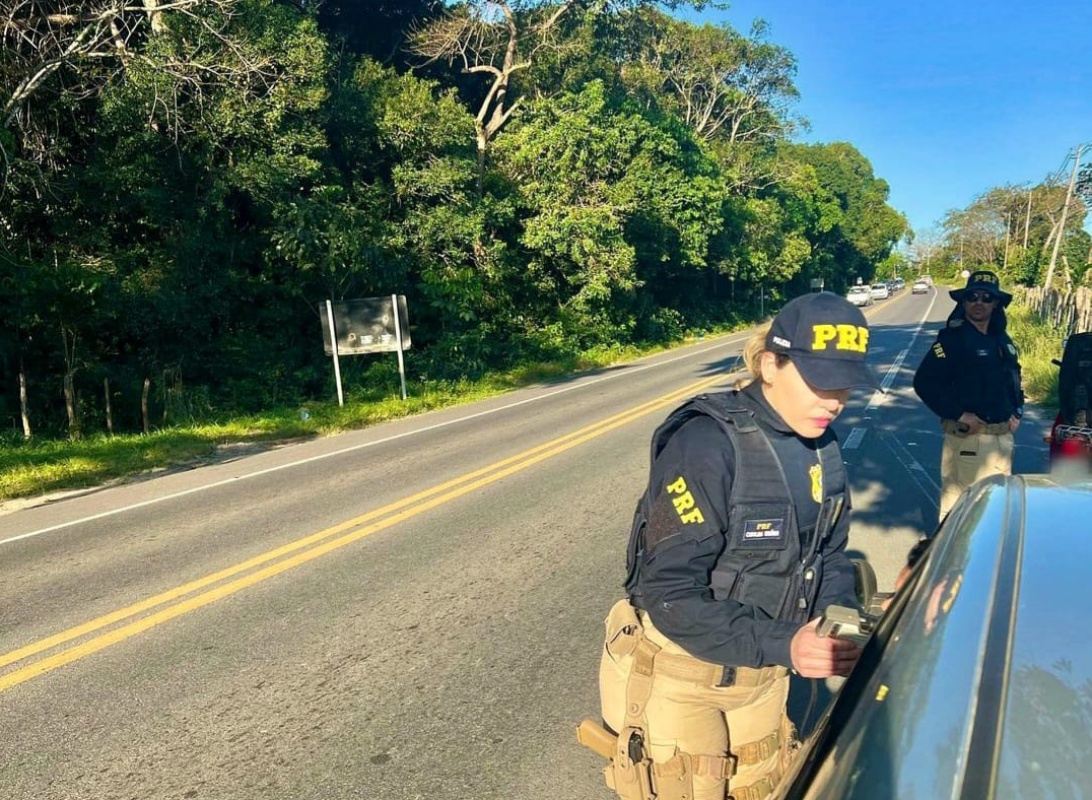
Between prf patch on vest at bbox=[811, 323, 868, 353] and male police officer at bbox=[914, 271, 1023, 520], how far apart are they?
2966 millimetres

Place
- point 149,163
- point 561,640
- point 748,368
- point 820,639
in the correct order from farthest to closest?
point 149,163 → point 561,640 → point 748,368 → point 820,639

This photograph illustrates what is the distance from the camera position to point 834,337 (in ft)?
5.73

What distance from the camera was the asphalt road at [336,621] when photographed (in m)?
3.06

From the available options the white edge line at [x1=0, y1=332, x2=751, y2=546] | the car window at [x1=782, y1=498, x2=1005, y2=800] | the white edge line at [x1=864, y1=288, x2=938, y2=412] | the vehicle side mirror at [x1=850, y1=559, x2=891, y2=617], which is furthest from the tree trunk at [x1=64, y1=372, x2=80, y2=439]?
the car window at [x1=782, y1=498, x2=1005, y2=800]

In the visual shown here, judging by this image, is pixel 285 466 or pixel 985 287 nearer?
pixel 985 287

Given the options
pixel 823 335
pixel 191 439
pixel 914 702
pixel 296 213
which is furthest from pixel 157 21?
pixel 914 702

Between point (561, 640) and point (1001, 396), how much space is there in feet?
9.31

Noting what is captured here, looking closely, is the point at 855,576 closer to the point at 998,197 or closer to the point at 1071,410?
the point at 1071,410

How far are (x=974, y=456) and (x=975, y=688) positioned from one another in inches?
151

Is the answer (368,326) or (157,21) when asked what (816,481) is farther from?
(157,21)

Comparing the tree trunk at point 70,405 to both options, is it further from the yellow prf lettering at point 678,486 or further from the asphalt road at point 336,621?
the yellow prf lettering at point 678,486

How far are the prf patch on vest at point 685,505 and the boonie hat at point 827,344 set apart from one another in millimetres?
383

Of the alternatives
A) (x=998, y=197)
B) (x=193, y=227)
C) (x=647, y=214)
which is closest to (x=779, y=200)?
(x=647, y=214)

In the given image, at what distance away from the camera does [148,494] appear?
28.0ft
